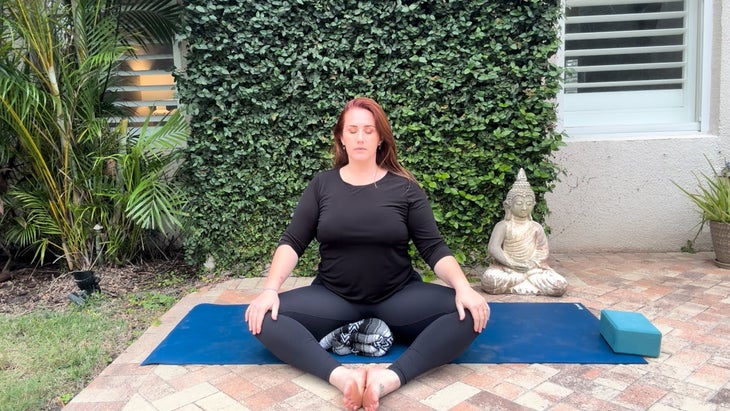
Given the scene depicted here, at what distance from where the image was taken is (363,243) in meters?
2.53

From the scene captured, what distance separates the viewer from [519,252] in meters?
3.70

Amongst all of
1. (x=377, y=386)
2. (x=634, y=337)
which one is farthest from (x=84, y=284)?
(x=634, y=337)

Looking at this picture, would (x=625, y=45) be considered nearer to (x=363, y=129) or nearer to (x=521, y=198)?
(x=521, y=198)

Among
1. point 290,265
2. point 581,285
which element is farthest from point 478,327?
point 581,285

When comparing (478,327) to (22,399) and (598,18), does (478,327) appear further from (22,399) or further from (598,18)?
(598,18)

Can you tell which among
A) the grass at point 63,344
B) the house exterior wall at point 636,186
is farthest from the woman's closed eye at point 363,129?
the house exterior wall at point 636,186

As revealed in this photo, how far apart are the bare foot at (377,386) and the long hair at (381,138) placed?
1054mm

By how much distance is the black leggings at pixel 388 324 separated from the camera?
7.45 ft

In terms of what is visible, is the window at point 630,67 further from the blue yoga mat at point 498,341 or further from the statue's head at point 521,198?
the blue yoga mat at point 498,341

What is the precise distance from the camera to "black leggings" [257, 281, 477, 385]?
7.45 ft

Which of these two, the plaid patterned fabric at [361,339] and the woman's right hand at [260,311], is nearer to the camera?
the woman's right hand at [260,311]

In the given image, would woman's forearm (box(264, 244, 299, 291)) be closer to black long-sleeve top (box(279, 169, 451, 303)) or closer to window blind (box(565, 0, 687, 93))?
black long-sleeve top (box(279, 169, 451, 303))

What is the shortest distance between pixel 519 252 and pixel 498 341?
42.2 inches

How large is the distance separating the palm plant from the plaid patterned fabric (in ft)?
6.27
